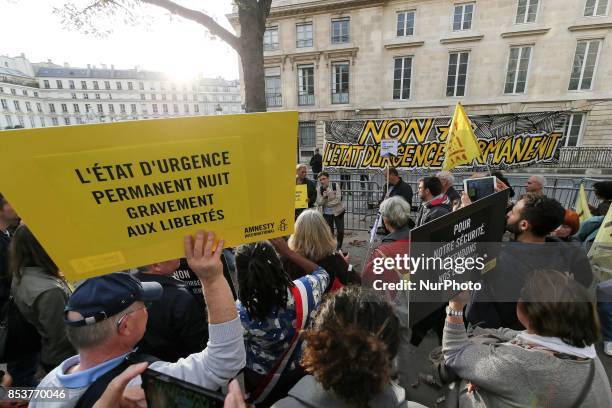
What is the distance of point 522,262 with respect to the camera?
7.01 ft

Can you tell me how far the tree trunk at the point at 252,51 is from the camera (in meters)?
7.31

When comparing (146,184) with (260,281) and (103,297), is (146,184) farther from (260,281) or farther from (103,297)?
(260,281)

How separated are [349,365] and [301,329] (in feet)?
2.82

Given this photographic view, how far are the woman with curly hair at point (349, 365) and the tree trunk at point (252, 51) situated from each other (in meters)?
7.58

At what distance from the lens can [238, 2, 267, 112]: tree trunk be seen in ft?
24.0

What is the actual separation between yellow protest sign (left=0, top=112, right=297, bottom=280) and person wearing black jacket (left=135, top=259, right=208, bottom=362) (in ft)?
2.54

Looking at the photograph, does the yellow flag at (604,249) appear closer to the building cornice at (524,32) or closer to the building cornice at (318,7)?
the building cornice at (524,32)

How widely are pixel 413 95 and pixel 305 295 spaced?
2157cm

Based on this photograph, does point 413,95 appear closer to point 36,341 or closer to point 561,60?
point 561,60

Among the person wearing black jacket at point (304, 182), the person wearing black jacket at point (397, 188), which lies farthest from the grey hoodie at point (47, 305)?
the person wearing black jacket at point (397, 188)

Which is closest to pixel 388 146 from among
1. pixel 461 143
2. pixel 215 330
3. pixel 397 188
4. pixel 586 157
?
pixel 397 188

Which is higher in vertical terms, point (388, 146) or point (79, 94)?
point (79, 94)

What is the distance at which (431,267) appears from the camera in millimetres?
1640

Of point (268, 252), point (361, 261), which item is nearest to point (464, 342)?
point (268, 252)
